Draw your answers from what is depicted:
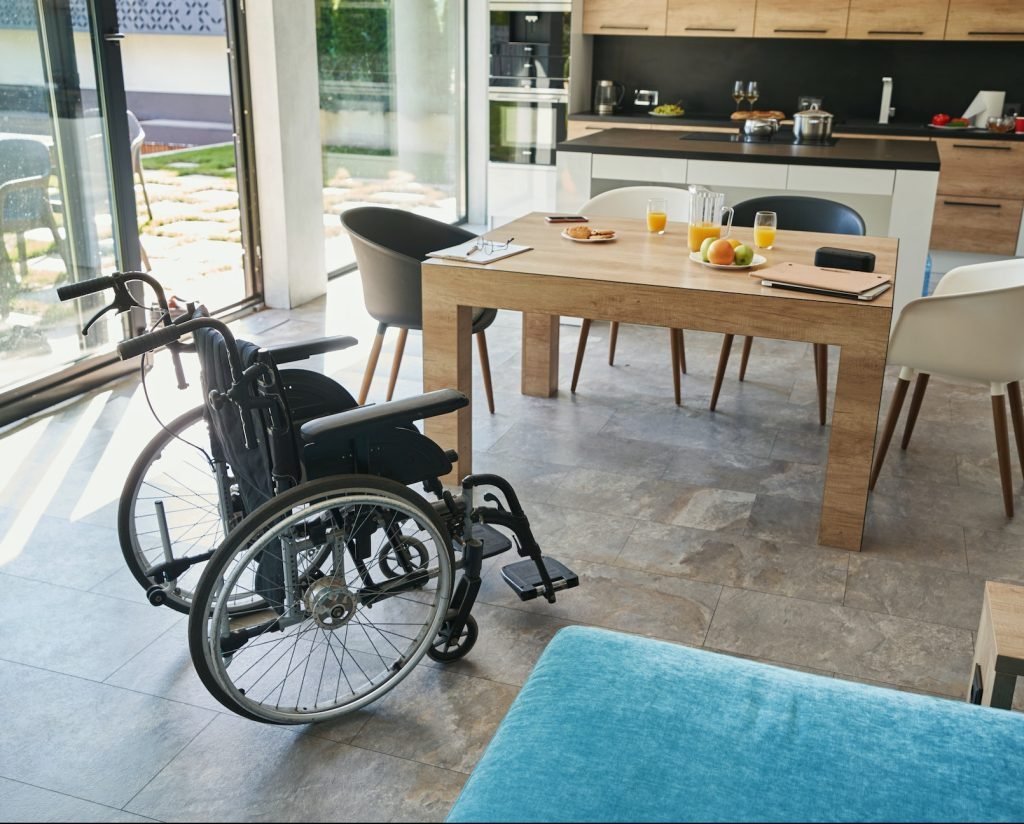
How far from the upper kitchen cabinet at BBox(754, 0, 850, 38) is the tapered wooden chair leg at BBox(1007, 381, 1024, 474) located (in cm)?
378

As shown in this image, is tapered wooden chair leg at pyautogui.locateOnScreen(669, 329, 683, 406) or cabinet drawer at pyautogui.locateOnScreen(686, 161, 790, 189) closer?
tapered wooden chair leg at pyautogui.locateOnScreen(669, 329, 683, 406)

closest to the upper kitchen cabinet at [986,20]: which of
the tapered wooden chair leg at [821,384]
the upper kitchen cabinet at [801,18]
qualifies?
the upper kitchen cabinet at [801,18]

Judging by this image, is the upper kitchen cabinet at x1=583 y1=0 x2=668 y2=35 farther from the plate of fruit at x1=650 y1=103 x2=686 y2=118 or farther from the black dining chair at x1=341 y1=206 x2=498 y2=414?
the black dining chair at x1=341 y1=206 x2=498 y2=414

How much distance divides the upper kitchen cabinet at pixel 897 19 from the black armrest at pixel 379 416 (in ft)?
17.0

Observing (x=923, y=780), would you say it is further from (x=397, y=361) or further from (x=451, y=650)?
(x=397, y=361)

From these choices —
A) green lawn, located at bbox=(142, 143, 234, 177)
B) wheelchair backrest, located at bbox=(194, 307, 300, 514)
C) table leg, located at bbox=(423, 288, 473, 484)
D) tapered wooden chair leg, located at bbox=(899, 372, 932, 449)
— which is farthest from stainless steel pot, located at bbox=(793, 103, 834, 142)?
wheelchair backrest, located at bbox=(194, 307, 300, 514)

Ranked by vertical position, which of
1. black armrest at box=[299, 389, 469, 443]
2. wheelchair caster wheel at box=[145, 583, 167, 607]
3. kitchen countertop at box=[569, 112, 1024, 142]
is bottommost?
wheelchair caster wheel at box=[145, 583, 167, 607]

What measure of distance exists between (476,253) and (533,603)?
113 centimetres

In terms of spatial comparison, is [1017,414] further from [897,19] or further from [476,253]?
[897,19]

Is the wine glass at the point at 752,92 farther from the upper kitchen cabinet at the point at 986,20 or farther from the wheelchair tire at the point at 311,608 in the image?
the wheelchair tire at the point at 311,608

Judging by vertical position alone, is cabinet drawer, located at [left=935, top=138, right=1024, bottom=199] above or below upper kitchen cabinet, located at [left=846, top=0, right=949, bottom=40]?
below

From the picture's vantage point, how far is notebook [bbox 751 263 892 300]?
2.71m

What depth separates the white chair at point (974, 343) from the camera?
2.91 metres

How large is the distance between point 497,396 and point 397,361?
1.54 feet
